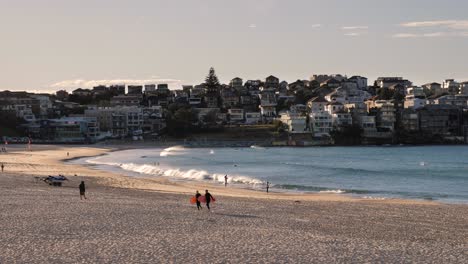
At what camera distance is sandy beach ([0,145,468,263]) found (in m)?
13.8

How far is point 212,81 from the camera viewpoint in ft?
433

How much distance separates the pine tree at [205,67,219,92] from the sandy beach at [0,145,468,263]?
350ft

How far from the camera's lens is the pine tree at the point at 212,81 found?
132 m

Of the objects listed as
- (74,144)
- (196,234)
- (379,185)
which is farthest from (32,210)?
(74,144)

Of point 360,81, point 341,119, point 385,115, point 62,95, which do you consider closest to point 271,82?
point 360,81

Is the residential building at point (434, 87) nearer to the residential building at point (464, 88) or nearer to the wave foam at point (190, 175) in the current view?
the residential building at point (464, 88)

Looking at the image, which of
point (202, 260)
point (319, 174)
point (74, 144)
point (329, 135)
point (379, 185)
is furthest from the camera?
point (329, 135)

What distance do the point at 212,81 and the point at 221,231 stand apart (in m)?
116

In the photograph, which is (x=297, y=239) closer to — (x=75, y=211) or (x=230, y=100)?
(x=75, y=211)

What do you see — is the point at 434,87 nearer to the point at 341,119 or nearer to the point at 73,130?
the point at 341,119

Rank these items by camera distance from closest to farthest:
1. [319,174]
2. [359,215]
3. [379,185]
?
[359,215]
[379,185]
[319,174]

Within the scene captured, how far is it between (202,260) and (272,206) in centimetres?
1089

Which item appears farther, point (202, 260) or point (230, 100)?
point (230, 100)

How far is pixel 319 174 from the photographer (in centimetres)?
4631
